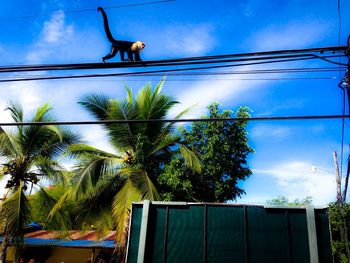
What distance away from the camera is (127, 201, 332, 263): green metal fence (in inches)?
294

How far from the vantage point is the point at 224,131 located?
13969 millimetres

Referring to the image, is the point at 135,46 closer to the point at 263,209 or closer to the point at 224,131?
the point at 263,209

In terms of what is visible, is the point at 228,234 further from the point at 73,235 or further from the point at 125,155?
the point at 73,235

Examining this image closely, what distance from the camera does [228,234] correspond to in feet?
25.3

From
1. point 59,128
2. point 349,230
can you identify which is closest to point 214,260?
point 59,128

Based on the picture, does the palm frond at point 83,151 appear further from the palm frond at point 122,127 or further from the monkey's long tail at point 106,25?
the monkey's long tail at point 106,25

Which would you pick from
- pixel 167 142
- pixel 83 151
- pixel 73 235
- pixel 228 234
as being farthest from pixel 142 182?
pixel 73 235

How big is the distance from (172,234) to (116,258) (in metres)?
6.59

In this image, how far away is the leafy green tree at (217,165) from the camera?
13.5 meters

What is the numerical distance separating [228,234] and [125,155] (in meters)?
7.72

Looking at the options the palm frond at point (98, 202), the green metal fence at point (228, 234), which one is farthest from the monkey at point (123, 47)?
the palm frond at point (98, 202)

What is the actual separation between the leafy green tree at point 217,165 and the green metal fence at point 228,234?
17.4 ft

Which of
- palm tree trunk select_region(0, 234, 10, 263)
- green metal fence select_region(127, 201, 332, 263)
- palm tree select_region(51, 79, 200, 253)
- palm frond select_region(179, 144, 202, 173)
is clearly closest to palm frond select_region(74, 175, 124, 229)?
palm tree select_region(51, 79, 200, 253)

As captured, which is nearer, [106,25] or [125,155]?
[106,25]
